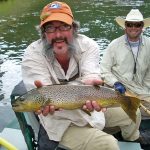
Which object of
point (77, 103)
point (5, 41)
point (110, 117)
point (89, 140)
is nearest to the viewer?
point (77, 103)

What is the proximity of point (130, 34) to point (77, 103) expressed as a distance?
2859mm

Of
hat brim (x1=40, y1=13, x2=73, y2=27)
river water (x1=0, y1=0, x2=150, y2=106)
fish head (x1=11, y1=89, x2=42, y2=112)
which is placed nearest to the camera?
fish head (x1=11, y1=89, x2=42, y2=112)

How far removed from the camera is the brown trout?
371 cm

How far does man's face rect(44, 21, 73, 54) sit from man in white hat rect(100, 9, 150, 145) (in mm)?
2207

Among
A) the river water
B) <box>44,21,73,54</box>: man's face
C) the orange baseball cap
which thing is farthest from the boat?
the river water

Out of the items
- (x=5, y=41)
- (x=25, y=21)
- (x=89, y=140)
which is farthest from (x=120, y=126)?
(x=25, y=21)

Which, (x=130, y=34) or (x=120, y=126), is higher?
(x=130, y=34)

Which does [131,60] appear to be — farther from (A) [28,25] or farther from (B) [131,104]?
(A) [28,25]

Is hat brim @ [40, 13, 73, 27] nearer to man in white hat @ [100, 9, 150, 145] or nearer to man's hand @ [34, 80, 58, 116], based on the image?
man's hand @ [34, 80, 58, 116]

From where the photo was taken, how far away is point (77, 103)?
149 inches

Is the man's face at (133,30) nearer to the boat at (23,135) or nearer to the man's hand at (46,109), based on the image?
the boat at (23,135)

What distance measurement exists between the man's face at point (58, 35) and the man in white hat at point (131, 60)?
221cm

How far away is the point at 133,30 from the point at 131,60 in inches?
19.4

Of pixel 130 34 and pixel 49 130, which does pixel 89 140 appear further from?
pixel 130 34
